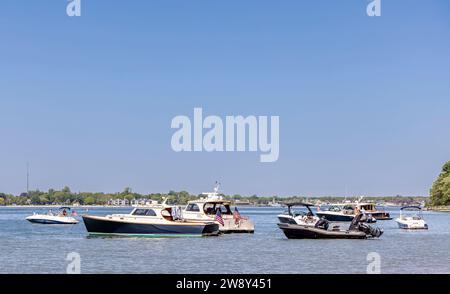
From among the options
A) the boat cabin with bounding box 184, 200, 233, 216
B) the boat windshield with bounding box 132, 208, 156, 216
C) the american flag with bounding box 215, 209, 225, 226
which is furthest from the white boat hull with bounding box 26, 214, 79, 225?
the boat windshield with bounding box 132, 208, 156, 216

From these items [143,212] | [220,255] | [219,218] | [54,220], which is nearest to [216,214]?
[219,218]

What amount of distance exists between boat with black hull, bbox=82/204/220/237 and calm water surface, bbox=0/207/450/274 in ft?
2.61

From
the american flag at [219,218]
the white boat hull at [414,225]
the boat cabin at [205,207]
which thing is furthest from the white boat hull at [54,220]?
the white boat hull at [414,225]

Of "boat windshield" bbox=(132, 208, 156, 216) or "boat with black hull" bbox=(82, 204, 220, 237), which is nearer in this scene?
"boat with black hull" bbox=(82, 204, 220, 237)

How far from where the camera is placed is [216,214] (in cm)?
7394

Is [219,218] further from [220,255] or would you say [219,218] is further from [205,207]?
[220,255]

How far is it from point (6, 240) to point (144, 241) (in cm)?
1485

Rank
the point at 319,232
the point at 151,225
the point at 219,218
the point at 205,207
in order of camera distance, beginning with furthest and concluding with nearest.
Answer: the point at 205,207 → the point at 219,218 → the point at 151,225 → the point at 319,232

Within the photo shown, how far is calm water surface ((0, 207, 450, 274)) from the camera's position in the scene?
43562 mm

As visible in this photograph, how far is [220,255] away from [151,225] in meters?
14.1

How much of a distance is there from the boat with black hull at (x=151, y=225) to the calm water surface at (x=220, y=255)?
2.61ft

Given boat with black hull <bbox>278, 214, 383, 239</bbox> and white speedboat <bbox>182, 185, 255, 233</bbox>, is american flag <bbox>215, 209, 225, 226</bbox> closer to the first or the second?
white speedboat <bbox>182, 185, 255, 233</bbox>

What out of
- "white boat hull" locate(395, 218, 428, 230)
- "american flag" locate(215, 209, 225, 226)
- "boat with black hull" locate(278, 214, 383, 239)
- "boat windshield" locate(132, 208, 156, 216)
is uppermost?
"boat windshield" locate(132, 208, 156, 216)

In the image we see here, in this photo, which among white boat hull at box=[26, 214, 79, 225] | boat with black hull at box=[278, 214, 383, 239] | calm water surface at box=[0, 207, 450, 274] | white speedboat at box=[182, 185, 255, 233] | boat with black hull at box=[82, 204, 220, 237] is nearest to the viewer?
calm water surface at box=[0, 207, 450, 274]
